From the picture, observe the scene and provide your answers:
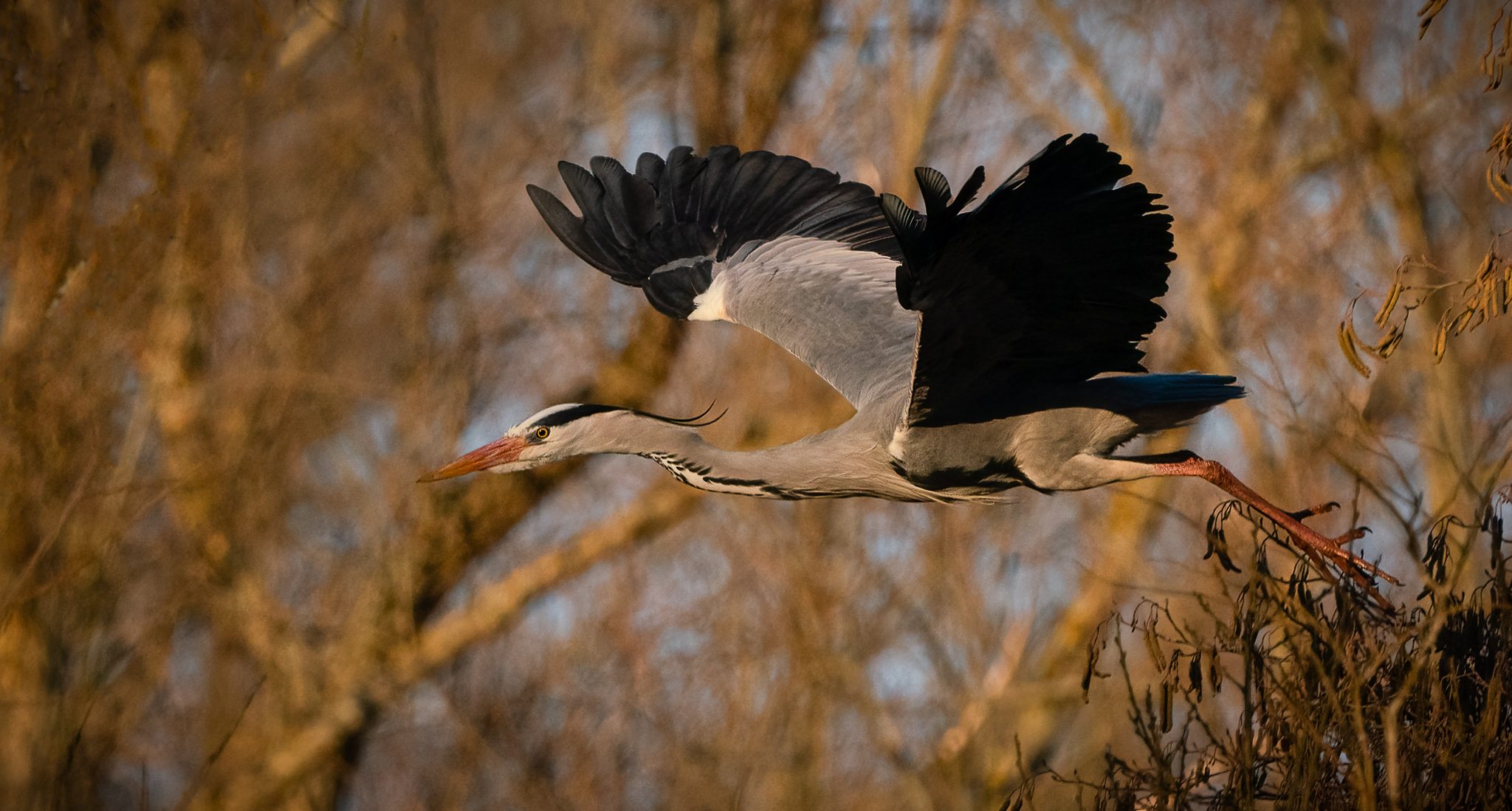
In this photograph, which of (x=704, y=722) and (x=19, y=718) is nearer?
(x=19, y=718)

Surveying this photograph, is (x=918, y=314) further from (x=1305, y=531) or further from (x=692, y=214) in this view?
(x=1305, y=531)

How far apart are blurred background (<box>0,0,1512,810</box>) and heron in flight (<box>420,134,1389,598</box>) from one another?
3911 millimetres

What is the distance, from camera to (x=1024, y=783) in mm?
3260

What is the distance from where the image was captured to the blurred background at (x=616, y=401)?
1005 centimetres

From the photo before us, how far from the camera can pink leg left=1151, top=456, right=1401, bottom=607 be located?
3496 mm

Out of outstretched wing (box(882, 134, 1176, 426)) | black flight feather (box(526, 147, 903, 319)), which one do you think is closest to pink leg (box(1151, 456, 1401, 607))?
outstretched wing (box(882, 134, 1176, 426))

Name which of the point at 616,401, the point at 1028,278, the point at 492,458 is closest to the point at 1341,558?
the point at 1028,278

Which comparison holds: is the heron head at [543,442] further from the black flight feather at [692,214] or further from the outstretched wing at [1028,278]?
the outstretched wing at [1028,278]

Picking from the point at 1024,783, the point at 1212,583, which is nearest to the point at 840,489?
the point at 1212,583

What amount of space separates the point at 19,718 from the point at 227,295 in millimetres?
3282

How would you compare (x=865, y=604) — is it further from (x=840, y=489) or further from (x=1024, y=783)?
(x=1024, y=783)

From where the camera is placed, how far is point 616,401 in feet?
36.8

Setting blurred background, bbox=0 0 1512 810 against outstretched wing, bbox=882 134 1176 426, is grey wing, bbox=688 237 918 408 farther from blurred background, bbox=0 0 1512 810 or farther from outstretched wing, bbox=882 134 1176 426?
blurred background, bbox=0 0 1512 810

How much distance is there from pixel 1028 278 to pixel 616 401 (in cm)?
717
